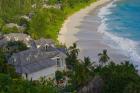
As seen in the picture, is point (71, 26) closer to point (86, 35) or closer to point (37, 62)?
point (86, 35)

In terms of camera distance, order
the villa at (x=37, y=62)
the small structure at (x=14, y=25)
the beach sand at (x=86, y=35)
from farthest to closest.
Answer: the small structure at (x=14, y=25) < the beach sand at (x=86, y=35) < the villa at (x=37, y=62)

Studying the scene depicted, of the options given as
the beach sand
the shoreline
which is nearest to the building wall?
the beach sand

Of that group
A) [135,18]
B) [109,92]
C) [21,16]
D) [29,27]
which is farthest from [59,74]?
[135,18]

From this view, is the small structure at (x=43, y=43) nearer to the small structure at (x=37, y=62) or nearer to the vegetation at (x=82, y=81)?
the small structure at (x=37, y=62)

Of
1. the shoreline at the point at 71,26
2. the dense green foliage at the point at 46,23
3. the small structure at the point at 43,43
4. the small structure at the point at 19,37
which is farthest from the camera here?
the shoreline at the point at 71,26

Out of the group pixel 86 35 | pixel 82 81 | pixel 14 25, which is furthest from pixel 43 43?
pixel 82 81

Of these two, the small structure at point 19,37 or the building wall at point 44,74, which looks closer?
the building wall at point 44,74

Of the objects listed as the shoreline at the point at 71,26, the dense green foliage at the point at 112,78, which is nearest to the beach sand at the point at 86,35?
the shoreline at the point at 71,26
